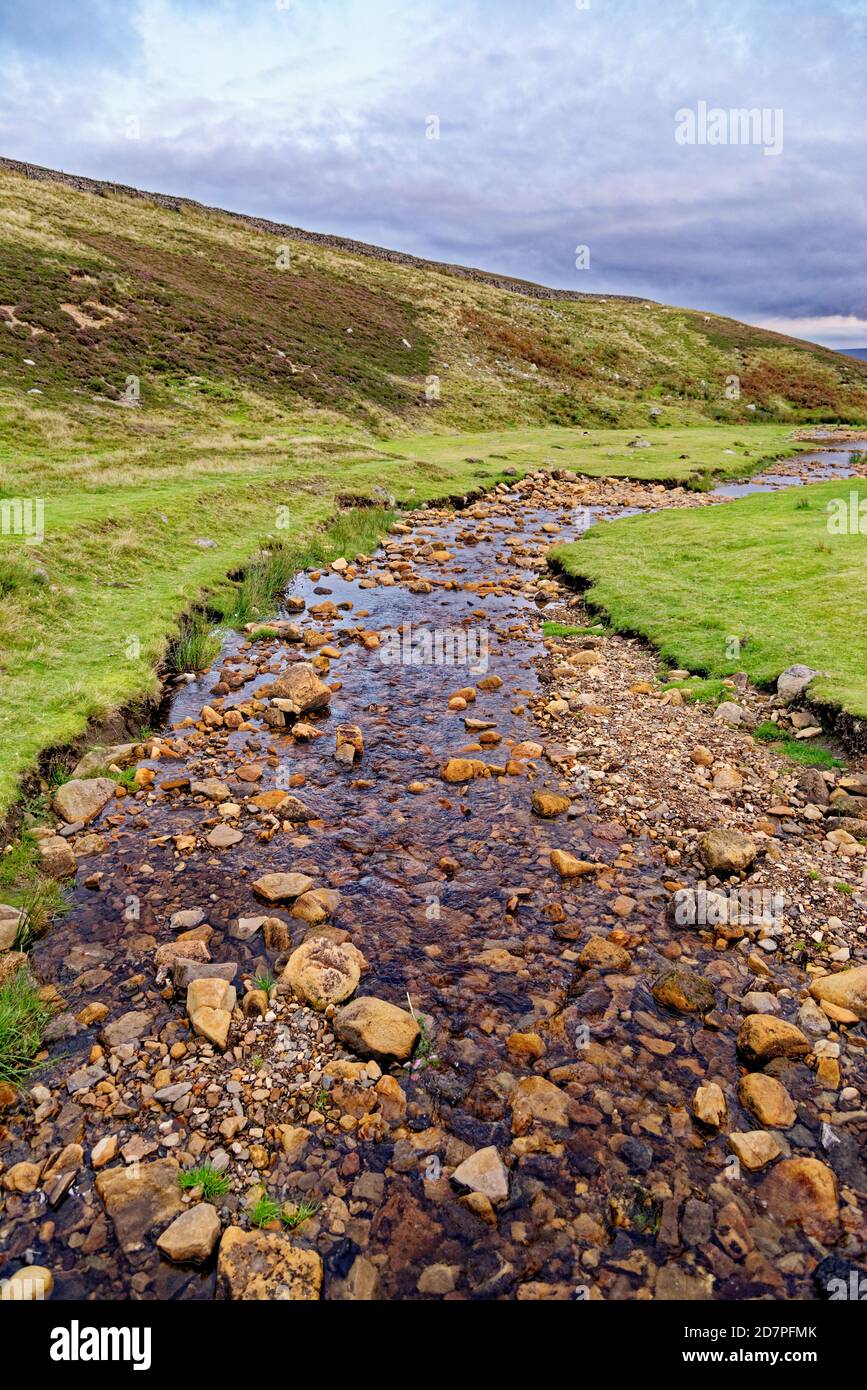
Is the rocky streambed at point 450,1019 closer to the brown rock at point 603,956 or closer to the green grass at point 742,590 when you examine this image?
the brown rock at point 603,956

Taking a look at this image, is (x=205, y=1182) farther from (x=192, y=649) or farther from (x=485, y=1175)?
(x=192, y=649)

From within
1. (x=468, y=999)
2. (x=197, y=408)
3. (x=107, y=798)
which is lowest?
(x=468, y=999)

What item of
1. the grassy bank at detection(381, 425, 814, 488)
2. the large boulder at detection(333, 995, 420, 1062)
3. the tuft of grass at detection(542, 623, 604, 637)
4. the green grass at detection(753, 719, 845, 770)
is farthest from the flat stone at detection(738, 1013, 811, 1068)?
the grassy bank at detection(381, 425, 814, 488)

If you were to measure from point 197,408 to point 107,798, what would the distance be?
1782 inches

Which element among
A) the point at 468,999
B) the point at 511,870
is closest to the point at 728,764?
the point at 511,870

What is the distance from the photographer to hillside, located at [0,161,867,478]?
47688mm

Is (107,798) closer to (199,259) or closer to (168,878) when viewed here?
(168,878)

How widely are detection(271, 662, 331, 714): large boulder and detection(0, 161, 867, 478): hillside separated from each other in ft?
91.6

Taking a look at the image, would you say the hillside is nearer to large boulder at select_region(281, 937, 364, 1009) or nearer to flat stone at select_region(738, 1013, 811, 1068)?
large boulder at select_region(281, 937, 364, 1009)

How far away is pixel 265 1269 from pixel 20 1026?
3.61 metres

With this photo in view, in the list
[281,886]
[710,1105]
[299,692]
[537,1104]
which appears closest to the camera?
[710,1105]

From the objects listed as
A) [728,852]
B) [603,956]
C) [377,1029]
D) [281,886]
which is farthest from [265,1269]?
[728,852]

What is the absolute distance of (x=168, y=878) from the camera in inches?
385

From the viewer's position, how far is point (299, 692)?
14914mm
